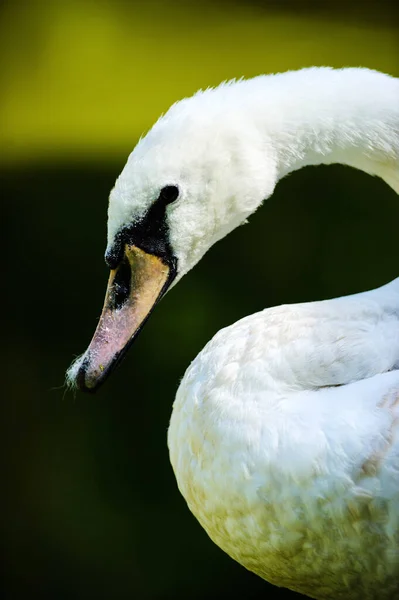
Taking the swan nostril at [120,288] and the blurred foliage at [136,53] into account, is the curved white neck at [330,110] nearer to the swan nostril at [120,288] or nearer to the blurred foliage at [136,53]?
the swan nostril at [120,288]

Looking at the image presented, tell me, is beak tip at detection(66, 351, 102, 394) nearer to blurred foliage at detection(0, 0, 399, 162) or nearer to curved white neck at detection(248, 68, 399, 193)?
curved white neck at detection(248, 68, 399, 193)

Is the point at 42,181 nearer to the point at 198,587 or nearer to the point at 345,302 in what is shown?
the point at 198,587

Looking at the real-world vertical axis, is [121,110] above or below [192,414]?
above

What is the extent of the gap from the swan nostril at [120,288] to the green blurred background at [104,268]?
58 cm

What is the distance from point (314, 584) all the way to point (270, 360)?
0.20 m

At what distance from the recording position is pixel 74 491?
159 centimetres

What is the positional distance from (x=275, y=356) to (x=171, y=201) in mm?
163

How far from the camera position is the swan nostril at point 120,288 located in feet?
2.84

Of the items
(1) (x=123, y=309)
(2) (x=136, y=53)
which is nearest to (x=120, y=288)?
(1) (x=123, y=309)

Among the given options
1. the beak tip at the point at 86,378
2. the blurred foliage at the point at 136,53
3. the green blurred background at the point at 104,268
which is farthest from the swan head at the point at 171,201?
the blurred foliage at the point at 136,53

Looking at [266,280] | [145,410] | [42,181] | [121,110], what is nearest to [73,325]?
[145,410]

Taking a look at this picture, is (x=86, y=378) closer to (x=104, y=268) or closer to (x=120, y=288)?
(x=120, y=288)

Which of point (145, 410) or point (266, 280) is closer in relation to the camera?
point (145, 410)

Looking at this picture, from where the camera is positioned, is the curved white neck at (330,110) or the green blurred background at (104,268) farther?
the green blurred background at (104,268)
